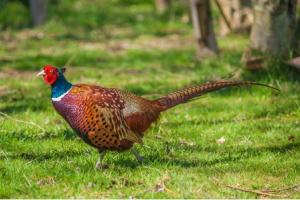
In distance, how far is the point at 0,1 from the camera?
11.7 m

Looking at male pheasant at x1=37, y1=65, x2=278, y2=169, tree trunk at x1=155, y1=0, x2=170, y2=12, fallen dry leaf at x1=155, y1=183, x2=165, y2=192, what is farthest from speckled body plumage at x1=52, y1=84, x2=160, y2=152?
tree trunk at x1=155, y1=0, x2=170, y2=12

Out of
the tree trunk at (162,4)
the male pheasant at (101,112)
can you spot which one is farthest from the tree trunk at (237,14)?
the male pheasant at (101,112)

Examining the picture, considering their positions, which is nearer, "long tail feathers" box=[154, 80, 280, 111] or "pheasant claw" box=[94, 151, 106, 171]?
"pheasant claw" box=[94, 151, 106, 171]

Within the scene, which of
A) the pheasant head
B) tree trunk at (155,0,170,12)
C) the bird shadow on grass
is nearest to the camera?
the pheasant head

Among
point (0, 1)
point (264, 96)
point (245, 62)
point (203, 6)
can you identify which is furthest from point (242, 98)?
point (0, 1)

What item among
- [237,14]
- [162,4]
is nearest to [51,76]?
[237,14]

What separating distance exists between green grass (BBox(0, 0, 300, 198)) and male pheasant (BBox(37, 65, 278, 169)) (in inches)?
9.6

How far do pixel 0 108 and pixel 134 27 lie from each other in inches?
232

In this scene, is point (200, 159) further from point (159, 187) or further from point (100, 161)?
point (100, 161)

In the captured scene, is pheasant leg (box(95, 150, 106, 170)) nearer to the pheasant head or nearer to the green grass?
the green grass

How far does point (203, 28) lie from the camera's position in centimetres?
836

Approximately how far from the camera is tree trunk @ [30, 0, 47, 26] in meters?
10.6

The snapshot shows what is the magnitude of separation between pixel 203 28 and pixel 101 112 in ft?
15.6

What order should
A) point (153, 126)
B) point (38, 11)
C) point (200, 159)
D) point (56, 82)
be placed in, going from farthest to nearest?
point (38, 11)
point (153, 126)
point (200, 159)
point (56, 82)
